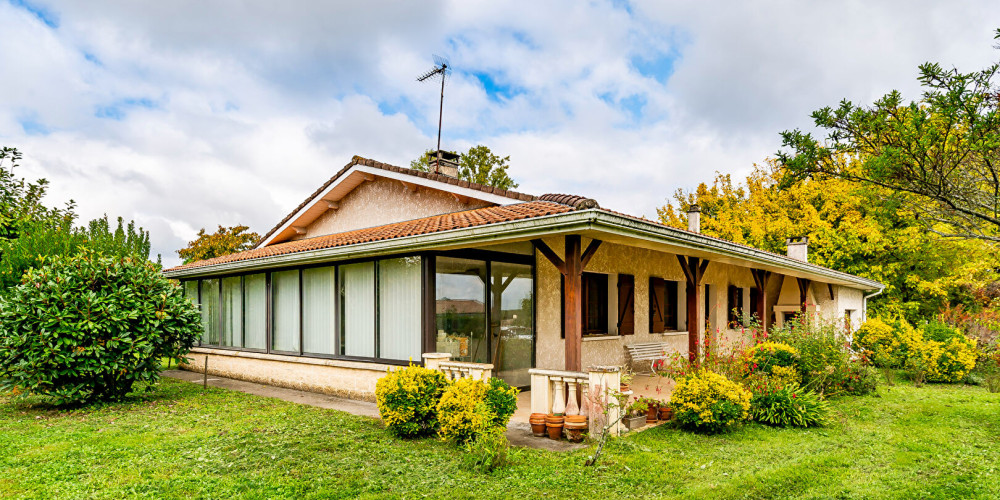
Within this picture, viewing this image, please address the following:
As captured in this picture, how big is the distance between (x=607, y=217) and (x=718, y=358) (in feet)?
11.2

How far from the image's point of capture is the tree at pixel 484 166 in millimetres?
35438

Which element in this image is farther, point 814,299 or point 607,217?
point 814,299

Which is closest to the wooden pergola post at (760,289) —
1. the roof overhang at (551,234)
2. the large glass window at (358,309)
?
the roof overhang at (551,234)

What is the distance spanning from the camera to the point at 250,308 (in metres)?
12.5

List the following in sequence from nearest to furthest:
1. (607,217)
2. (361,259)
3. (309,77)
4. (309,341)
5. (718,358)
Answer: (607,217), (718,358), (361,259), (309,341), (309,77)

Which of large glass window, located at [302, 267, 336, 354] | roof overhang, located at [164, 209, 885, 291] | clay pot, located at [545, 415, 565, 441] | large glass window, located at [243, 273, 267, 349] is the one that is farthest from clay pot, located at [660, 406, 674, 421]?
large glass window, located at [243, 273, 267, 349]

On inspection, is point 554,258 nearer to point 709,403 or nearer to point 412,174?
point 709,403

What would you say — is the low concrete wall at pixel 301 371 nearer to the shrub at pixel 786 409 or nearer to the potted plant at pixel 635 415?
the potted plant at pixel 635 415

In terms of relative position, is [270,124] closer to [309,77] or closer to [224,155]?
[309,77]

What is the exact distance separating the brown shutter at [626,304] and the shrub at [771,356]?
278 cm

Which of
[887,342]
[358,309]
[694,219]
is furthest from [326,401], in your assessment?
[887,342]

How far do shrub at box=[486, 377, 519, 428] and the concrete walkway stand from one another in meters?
0.38

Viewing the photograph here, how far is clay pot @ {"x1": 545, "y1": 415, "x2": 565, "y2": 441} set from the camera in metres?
6.72

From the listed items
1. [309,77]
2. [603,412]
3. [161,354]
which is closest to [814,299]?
[603,412]
